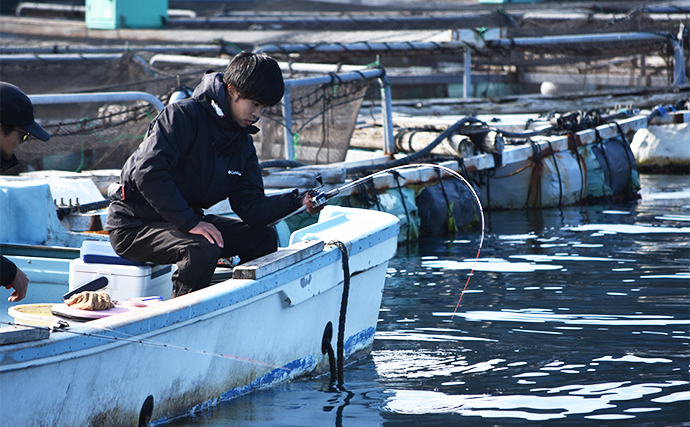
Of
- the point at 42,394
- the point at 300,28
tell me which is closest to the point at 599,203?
the point at 42,394

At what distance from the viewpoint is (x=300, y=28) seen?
2348 cm

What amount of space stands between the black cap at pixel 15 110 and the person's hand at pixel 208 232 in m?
1.00

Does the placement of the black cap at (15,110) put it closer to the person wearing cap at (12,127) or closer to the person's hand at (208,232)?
the person wearing cap at (12,127)

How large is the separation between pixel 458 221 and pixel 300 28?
14.5 m

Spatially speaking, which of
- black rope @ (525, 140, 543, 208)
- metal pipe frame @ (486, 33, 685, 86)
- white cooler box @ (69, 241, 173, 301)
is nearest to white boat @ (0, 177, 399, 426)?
white cooler box @ (69, 241, 173, 301)

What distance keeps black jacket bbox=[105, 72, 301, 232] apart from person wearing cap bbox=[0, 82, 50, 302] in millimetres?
729

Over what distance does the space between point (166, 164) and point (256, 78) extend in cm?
59

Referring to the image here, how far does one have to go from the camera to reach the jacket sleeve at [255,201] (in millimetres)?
4680

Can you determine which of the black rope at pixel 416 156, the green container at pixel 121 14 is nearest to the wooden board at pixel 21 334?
the black rope at pixel 416 156

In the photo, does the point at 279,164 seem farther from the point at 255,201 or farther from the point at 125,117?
the point at 255,201

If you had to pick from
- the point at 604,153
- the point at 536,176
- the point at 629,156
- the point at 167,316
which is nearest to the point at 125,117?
the point at 536,176

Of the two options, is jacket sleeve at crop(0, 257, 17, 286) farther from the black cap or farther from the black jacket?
the black jacket

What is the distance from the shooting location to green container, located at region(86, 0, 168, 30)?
67.2 feet

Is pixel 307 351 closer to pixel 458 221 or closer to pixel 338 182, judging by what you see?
pixel 338 182
